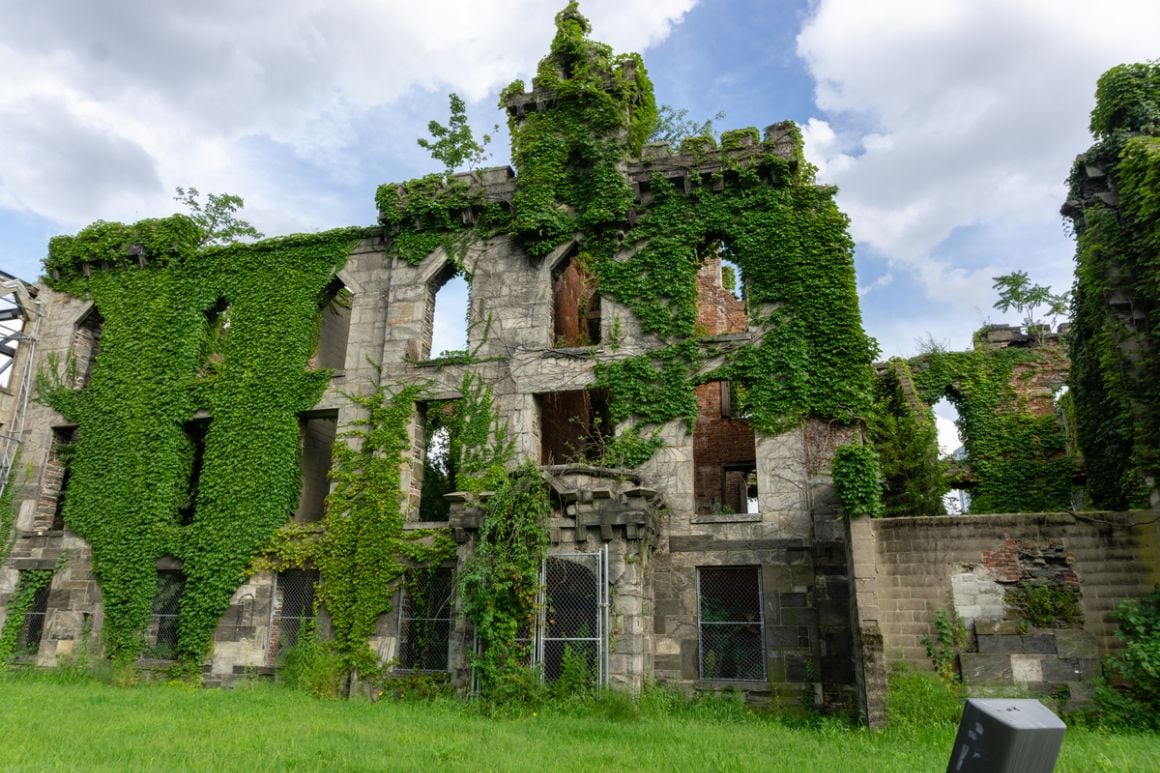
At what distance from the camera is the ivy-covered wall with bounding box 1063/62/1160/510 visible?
1227cm

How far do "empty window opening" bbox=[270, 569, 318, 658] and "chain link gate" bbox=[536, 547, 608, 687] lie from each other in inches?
218

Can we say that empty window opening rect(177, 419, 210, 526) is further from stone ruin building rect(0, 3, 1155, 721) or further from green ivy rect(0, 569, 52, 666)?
green ivy rect(0, 569, 52, 666)

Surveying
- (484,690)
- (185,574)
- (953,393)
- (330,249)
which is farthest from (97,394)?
(953,393)

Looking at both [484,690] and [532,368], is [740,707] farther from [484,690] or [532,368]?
[532,368]

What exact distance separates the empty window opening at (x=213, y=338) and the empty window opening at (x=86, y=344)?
3.28 meters

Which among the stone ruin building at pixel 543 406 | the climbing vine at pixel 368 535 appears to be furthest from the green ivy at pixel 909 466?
the climbing vine at pixel 368 535

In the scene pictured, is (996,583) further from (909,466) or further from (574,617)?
(574,617)

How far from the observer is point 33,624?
17469 mm

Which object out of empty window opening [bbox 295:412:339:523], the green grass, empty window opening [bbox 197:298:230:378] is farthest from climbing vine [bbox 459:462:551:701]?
empty window opening [bbox 197:298:230:378]

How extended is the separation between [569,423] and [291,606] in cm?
726

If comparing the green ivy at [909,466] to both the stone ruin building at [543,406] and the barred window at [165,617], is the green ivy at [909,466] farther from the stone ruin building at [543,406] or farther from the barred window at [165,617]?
the barred window at [165,617]

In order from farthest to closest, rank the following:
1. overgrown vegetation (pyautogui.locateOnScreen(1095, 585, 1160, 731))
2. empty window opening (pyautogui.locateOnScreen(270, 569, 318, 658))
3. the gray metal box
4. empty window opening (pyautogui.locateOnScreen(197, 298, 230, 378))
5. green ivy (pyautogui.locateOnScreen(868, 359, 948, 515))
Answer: empty window opening (pyautogui.locateOnScreen(197, 298, 230, 378)) < green ivy (pyautogui.locateOnScreen(868, 359, 948, 515)) < empty window opening (pyautogui.locateOnScreen(270, 569, 318, 658)) < overgrown vegetation (pyautogui.locateOnScreen(1095, 585, 1160, 731)) < the gray metal box

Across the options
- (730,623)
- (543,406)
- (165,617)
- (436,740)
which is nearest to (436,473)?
(543,406)

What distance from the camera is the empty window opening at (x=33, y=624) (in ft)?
56.3
